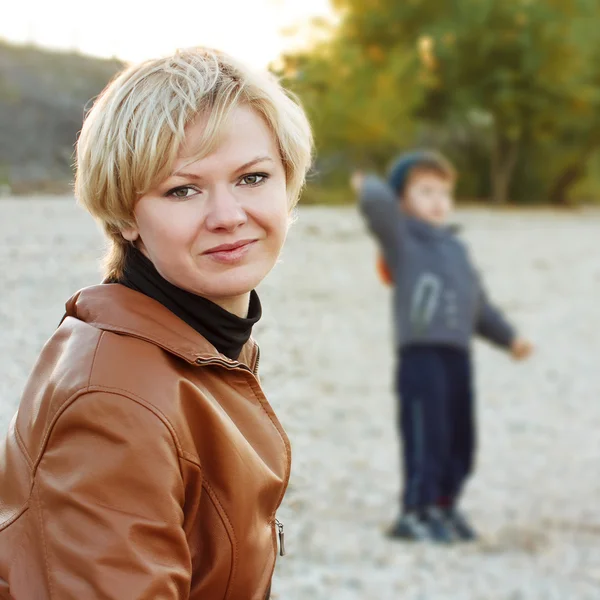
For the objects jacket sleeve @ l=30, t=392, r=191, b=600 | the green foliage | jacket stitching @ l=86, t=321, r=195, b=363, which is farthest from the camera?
the green foliage

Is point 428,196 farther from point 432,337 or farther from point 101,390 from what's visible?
point 101,390

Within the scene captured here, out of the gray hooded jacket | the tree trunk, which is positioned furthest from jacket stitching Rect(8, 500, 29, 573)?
the tree trunk

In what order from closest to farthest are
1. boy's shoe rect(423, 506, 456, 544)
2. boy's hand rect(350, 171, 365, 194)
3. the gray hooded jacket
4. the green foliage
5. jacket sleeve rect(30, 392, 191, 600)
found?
jacket sleeve rect(30, 392, 191, 600) → the gray hooded jacket → boy's shoe rect(423, 506, 456, 544) → boy's hand rect(350, 171, 365, 194) → the green foliage

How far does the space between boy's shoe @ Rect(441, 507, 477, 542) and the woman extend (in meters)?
3.36

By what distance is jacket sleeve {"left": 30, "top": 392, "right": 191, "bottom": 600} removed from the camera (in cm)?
131

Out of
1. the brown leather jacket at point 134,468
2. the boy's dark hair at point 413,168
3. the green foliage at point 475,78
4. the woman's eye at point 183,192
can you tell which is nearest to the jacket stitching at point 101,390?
the brown leather jacket at point 134,468

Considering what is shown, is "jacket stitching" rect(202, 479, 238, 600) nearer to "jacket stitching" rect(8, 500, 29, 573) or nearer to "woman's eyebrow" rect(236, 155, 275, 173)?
"jacket stitching" rect(8, 500, 29, 573)

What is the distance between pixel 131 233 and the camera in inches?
64.9

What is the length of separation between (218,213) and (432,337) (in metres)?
3.23

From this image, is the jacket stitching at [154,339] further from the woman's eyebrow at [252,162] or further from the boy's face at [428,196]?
the boy's face at [428,196]

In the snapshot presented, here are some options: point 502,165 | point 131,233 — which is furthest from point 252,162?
point 502,165

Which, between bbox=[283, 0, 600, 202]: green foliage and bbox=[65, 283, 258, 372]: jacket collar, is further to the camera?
bbox=[283, 0, 600, 202]: green foliage

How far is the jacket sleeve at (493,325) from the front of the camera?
16.3 feet

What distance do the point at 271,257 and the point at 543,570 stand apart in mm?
3332
